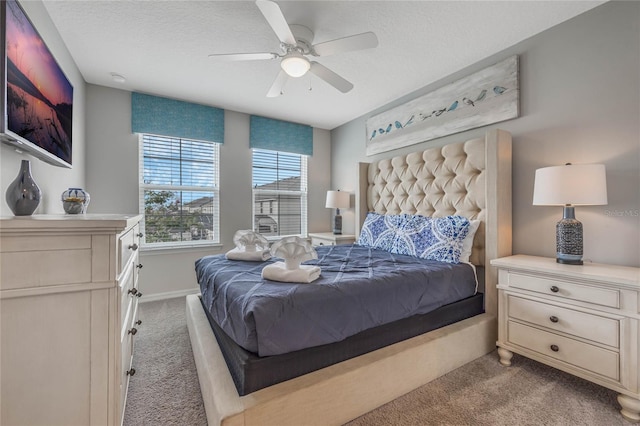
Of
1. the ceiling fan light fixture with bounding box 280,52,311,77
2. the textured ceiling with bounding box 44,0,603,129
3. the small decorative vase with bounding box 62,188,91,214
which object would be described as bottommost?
the small decorative vase with bounding box 62,188,91,214

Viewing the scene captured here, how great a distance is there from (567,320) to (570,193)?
812mm

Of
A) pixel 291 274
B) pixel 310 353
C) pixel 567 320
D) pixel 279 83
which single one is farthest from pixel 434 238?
pixel 279 83

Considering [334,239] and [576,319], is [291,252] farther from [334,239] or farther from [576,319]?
[334,239]

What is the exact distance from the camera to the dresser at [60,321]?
0.96 meters

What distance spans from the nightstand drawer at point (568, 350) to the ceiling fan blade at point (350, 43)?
2231 millimetres

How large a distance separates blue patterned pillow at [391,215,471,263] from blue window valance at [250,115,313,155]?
245cm

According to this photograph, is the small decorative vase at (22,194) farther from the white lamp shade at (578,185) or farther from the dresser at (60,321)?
the white lamp shade at (578,185)

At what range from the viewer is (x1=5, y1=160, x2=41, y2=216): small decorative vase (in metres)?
1.30

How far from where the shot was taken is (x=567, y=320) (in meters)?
1.70

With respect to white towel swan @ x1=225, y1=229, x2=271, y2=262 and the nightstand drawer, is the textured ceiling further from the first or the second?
the nightstand drawer

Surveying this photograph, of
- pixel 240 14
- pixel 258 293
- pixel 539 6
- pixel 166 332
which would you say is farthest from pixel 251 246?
pixel 539 6

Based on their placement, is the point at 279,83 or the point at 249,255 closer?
the point at 249,255

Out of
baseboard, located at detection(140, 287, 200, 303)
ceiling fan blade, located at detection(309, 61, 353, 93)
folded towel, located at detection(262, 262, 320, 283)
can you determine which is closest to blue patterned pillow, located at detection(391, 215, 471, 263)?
folded towel, located at detection(262, 262, 320, 283)

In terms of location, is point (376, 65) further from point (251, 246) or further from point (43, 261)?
point (43, 261)
